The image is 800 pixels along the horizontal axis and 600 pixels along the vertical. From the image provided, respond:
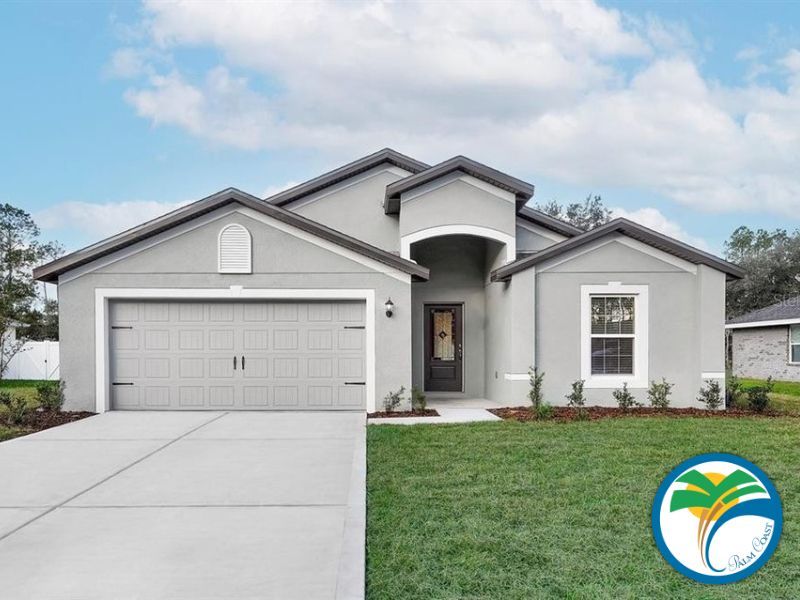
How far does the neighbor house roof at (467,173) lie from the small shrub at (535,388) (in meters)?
4.14

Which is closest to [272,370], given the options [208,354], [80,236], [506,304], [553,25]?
[208,354]

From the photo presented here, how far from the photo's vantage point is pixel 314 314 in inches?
500

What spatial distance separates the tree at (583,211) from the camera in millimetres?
47906

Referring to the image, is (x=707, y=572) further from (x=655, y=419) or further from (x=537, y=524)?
(x=655, y=419)

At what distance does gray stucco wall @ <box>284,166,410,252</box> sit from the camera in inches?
612

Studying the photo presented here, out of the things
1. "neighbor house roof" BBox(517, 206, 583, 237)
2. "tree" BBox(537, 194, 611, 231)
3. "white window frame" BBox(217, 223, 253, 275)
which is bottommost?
"white window frame" BBox(217, 223, 253, 275)

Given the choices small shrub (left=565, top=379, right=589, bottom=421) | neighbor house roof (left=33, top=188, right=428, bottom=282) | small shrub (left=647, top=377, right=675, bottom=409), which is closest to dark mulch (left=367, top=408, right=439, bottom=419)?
small shrub (left=565, top=379, right=589, bottom=421)

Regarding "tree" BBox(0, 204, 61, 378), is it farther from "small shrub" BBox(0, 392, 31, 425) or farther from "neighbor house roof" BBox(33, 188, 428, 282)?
"small shrub" BBox(0, 392, 31, 425)

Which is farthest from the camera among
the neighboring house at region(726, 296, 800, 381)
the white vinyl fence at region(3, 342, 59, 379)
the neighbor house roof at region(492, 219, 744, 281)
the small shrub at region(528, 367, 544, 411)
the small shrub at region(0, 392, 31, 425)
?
the white vinyl fence at region(3, 342, 59, 379)

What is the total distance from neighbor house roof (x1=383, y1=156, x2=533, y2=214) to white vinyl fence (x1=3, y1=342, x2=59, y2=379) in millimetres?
18569

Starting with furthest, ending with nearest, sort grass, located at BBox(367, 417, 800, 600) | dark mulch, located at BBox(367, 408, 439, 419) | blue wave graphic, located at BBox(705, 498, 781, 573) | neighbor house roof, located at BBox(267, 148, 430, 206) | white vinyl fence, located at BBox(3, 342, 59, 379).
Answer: white vinyl fence, located at BBox(3, 342, 59, 379)
neighbor house roof, located at BBox(267, 148, 430, 206)
dark mulch, located at BBox(367, 408, 439, 419)
grass, located at BBox(367, 417, 800, 600)
blue wave graphic, located at BBox(705, 498, 781, 573)

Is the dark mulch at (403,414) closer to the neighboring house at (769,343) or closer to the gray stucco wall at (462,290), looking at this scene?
the gray stucco wall at (462,290)

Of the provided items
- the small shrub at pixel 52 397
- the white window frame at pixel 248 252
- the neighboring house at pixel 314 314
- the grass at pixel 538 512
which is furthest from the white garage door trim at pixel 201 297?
the grass at pixel 538 512

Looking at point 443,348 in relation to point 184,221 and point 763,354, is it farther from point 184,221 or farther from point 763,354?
point 763,354
